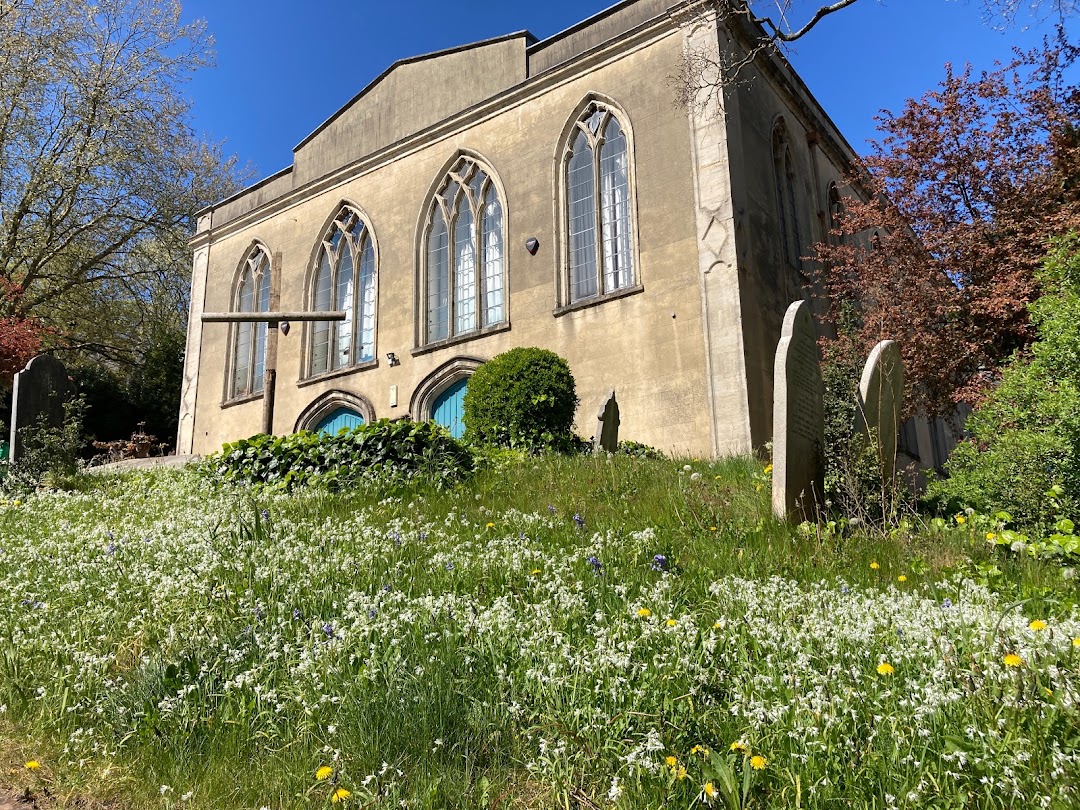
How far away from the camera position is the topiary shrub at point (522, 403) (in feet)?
37.5

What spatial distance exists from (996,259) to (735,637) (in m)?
10.2

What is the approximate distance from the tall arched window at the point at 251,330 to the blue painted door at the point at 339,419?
2.96 m

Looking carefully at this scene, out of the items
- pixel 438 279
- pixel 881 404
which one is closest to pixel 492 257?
pixel 438 279

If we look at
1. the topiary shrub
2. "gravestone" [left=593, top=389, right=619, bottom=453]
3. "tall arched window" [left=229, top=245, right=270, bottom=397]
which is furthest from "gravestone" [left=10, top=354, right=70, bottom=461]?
"tall arched window" [left=229, top=245, right=270, bottom=397]

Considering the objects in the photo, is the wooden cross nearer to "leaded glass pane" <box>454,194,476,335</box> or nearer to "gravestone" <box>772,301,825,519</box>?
"leaded glass pane" <box>454,194,476,335</box>

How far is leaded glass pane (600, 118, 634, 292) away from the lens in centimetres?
1463

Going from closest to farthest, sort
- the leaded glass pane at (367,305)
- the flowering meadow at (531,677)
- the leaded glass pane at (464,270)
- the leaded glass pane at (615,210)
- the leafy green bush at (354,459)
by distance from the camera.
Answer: the flowering meadow at (531,677) → the leafy green bush at (354,459) → the leaded glass pane at (615,210) → the leaded glass pane at (464,270) → the leaded glass pane at (367,305)

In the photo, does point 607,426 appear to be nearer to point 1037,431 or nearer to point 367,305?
point 1037,431

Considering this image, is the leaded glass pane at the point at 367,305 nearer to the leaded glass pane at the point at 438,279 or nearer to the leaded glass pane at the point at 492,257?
the leaded glass pane at the point at 438,279

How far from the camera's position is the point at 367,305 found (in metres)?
18.8

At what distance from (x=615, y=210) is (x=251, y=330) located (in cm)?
1156

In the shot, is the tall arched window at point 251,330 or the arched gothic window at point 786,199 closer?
the arched gothic window at point 786,199

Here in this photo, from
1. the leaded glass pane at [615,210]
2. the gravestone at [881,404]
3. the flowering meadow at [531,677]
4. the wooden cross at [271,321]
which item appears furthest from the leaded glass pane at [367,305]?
the flowering meadow at [531,677]

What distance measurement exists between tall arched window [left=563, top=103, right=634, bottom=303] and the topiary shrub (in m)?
3.28
